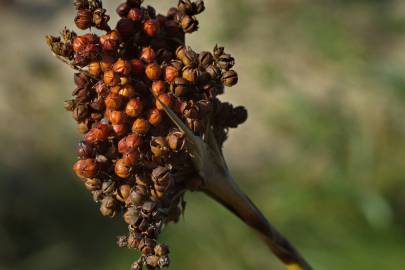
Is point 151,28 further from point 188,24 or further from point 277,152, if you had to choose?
point 277,152

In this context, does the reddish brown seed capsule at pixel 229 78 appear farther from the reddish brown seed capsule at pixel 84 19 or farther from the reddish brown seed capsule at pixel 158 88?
the reddish brown seed capsule at pixel 84 19

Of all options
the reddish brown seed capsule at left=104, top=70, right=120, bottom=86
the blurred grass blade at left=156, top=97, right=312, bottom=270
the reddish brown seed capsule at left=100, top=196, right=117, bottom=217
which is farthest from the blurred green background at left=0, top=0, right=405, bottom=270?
the reddish brown seed capsule at left=104, top=70, right=120, bottom=86

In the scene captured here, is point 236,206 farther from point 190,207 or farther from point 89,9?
point 190,207

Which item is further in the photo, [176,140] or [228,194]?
[228,194]

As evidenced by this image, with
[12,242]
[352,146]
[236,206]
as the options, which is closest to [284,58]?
[352,146]

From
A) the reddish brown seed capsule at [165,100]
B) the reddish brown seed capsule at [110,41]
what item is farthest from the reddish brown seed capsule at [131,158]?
the reddish brown seed capsule at [110,41]

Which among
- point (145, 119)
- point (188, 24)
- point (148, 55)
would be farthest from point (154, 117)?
point (188, 24)
